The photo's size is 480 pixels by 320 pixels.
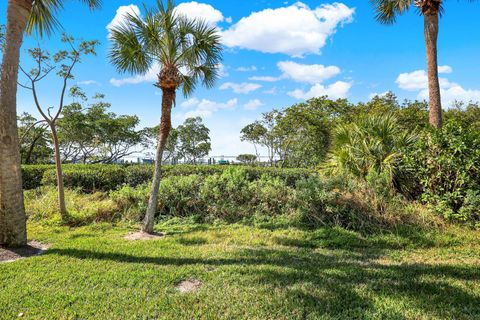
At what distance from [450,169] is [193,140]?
2940 centimetres

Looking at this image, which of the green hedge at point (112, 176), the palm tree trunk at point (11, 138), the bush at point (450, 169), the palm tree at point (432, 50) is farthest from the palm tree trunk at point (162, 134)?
the palm tree at point (432, 50)

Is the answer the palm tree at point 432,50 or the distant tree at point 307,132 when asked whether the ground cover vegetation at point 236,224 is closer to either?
the palm tree at point 432,50

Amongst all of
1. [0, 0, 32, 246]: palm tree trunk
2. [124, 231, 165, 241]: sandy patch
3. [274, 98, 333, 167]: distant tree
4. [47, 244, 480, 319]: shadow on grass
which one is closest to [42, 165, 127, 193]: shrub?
[124, 231, 165, 241]: sandy patch

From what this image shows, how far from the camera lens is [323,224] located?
5.81m

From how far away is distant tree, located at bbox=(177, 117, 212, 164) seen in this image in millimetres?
32250

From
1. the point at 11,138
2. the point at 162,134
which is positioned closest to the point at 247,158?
the point at 162,134

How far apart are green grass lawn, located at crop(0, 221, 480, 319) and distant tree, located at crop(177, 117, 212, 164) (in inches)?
1078

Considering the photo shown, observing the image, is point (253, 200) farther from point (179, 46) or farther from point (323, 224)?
point (179, 46)

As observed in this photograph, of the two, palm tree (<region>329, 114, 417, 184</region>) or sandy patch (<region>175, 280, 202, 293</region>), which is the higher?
palm tree (<region>329, 114, 417, 184</region>)

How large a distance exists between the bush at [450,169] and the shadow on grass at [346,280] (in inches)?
85.0

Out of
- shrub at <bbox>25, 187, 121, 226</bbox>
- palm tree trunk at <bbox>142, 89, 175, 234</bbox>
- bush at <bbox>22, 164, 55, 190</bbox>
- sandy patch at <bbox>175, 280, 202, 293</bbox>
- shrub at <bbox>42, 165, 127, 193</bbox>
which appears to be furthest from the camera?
bush at <bbox>22, 164, 55, 190</bbox>

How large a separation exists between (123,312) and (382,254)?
388 cm

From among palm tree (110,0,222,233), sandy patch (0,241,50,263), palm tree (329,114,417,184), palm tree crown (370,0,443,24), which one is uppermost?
palm tree crown (370,0,443,24)

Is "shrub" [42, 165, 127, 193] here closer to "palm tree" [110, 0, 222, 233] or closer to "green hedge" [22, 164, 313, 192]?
"green hedge" [22, 164, 313, 192]
